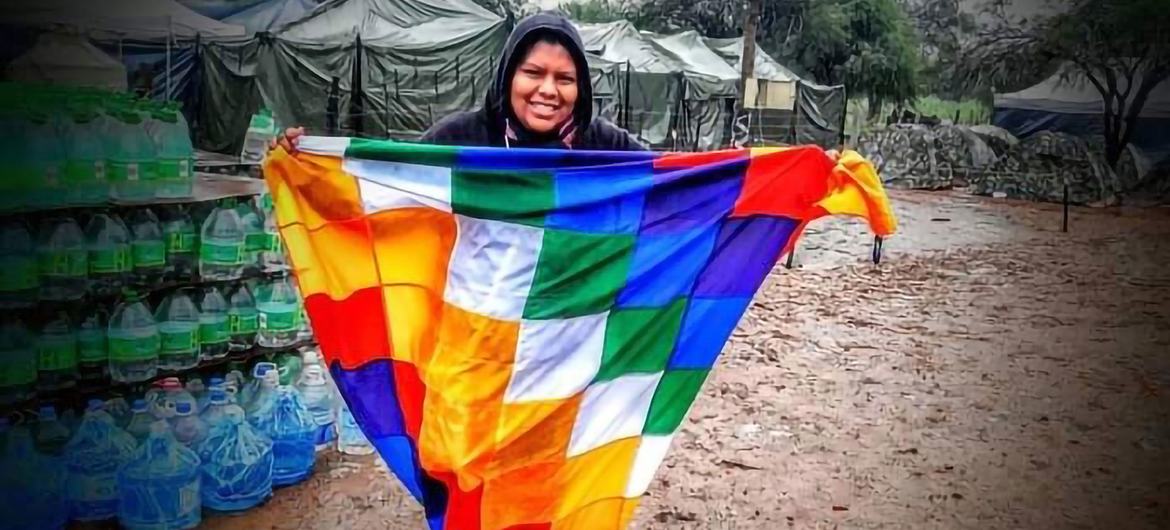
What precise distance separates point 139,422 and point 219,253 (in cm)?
38

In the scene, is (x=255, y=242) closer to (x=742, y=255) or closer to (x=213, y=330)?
(x=213, y=330)

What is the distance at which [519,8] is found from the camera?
739 centimetres

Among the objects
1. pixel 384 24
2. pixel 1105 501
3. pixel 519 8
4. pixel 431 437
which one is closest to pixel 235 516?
pixel 431 437

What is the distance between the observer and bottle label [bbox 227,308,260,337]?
74.7 inches

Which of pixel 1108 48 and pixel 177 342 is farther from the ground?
pixel 1108 48

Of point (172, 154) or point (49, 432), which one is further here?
point (172, 154)

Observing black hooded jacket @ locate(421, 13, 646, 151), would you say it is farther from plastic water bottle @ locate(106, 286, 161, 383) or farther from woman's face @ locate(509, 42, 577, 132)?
plastic water bottle @ locate(106, 286, 161, 383)

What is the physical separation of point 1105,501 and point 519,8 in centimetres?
623

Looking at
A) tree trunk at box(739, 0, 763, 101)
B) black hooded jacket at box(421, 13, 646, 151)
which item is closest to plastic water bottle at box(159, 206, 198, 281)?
black hooded jacket at box(421, 13, 646, 151)

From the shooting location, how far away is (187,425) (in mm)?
1752

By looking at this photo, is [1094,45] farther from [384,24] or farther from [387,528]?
[384,24]

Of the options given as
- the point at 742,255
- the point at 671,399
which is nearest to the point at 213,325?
the point at 671,399

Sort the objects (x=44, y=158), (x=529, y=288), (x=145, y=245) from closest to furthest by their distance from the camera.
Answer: (x=529, y=288), (x=44, y=158), (x=145, y=245)

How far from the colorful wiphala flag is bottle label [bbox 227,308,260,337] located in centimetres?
64
